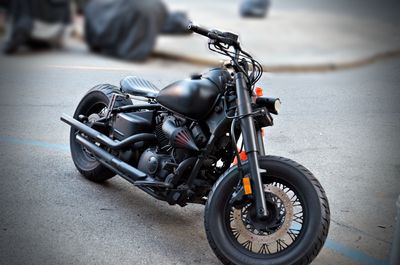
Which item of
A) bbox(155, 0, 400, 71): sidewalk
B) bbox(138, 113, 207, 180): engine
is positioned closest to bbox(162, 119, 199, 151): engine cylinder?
bbox(138, 113, 207, 180): engine

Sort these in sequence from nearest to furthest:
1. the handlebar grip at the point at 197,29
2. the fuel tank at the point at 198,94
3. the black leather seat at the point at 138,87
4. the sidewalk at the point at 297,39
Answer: the handlebar grip at the point at 197,29
the fuel tank at the point at 198,94
the black leather seat at the point at 138,87
the sidewalk at the point at 297,39

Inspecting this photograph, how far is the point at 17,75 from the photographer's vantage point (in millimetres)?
6676

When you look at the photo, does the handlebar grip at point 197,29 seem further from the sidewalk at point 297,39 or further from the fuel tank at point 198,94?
the sidewalk at point 297,39

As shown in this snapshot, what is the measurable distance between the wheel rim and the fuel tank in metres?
0.67

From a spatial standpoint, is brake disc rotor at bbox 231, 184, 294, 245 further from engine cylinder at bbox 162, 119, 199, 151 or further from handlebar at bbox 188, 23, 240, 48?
handlebar at bbox 188, 23, 240, 48

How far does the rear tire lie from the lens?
5238 mm

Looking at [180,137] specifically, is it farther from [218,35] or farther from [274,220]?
[274,220]

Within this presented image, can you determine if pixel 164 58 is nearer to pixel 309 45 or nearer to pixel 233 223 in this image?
pixel 309 45

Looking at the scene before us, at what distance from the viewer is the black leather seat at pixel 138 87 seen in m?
4.92

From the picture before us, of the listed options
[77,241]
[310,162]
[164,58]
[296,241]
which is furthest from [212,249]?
[164,58]

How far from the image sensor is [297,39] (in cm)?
1280

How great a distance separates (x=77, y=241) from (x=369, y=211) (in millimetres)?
2195

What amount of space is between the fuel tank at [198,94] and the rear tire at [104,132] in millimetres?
835

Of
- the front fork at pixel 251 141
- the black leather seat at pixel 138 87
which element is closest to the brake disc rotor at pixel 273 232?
the front fork at pixel 251 141
